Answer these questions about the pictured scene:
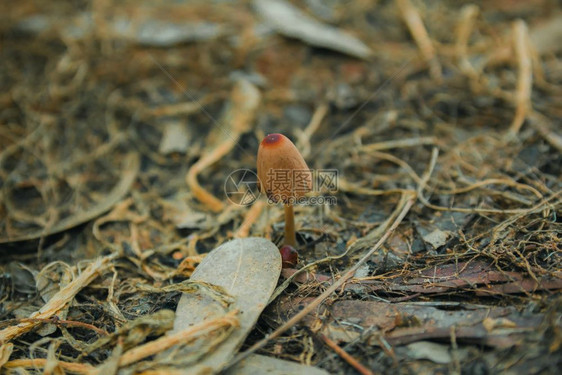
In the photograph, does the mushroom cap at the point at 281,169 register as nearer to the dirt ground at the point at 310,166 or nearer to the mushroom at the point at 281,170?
the mushroom at the point at 281,170

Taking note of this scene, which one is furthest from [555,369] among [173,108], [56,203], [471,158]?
[173,108]

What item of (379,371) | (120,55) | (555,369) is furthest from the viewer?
(120,55)

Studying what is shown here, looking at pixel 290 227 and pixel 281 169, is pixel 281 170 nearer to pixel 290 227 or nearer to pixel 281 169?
pixel 281 169

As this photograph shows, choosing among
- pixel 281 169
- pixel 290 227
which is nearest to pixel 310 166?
pixel 290 227

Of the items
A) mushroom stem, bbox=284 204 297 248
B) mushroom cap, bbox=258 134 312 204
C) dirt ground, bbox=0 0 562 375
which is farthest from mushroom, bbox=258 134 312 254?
dirt ground, bbox=0 0 562 375

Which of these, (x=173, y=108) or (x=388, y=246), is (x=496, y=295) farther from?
(x=173, y=108)
